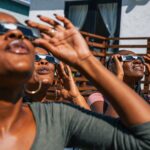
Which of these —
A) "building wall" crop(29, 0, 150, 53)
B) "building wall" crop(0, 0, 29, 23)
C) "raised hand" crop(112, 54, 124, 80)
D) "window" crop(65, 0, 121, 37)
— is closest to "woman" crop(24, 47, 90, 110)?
"raised hand" crop(112, 54, 124, 80)

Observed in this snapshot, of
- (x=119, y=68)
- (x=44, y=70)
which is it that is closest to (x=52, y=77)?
(x=44, y=70)

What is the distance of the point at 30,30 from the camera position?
2.29 metres

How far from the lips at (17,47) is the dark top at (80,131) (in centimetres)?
34

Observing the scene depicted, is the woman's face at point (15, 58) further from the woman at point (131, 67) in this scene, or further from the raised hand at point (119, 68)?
the woman at point (131, 67)

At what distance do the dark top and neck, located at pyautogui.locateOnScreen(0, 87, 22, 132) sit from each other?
0.10 m

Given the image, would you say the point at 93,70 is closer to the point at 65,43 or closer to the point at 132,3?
the point at 65,43

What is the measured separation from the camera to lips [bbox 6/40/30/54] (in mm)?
Result: 2173

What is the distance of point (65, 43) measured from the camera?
2.37 meters

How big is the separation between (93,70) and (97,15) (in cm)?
1035

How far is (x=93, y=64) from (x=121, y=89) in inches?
7.6

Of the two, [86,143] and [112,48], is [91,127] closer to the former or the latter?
[86,143]

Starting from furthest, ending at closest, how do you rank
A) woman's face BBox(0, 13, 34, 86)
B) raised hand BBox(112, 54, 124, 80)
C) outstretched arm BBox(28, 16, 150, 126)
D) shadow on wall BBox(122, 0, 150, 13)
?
shadow on wall BBox(122, 0, 150, 13)
raised hand BBox(112, 54, 124, 80)
outstretched arm BBox(28, 16, 150, 126)
woman's face BBox(0, 13, 34, 86)

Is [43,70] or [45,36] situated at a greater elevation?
[45,36]

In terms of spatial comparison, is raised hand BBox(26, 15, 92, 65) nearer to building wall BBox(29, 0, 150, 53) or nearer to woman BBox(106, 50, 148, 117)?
woman BBox(106, 50, 148, 117)
